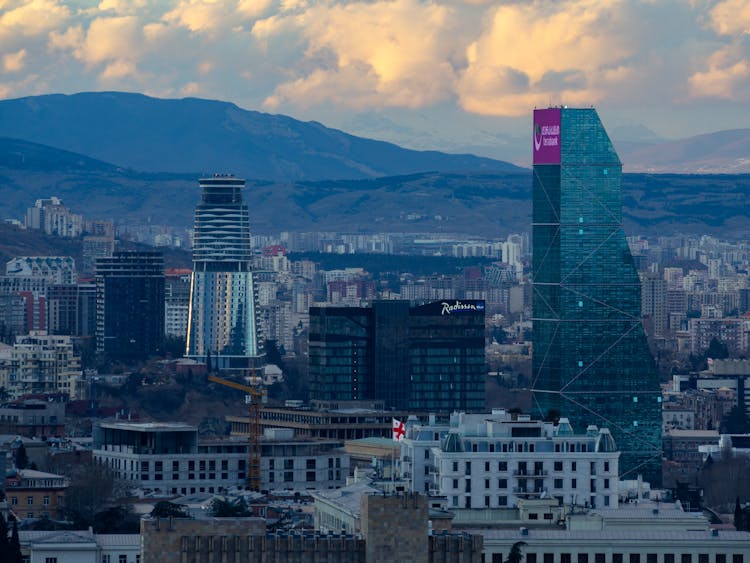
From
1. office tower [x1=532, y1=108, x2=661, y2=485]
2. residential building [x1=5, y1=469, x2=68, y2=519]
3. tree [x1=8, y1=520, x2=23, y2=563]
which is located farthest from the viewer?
office tower [x1=532, y1=108, x2=661, y2=485]

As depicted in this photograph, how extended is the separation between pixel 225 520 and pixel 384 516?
3.07m

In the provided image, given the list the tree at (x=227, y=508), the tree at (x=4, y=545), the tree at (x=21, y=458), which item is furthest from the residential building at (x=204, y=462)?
the tree at (x=4, y=545)

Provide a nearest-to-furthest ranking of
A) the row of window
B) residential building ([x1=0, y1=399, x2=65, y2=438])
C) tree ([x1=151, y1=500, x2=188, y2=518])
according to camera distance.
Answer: the row of window < tree ([x1=151, y1=500, x2=188, y2=518]) < residential building ([x1=0, y1=399, x2=65, y2=438])

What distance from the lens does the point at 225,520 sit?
2031 inches

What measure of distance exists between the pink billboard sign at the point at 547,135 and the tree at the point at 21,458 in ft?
162

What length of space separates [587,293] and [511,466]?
77970 millimetres

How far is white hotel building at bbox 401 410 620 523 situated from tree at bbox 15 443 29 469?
108 ft

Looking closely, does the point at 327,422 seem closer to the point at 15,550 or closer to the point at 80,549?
the point at 80,549

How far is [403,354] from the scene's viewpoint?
176 meters

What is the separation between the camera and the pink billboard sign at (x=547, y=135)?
16525 cm

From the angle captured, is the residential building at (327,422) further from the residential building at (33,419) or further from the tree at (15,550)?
the tree at (15,550)

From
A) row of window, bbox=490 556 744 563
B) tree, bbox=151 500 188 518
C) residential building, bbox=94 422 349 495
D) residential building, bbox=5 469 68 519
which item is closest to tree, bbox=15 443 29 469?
residential building, bbox=94 422 349 495

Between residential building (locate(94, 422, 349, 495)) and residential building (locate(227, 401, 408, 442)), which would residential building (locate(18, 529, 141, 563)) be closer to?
residential building (locate(94, 422, 349, 495))

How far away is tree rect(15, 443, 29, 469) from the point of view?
118312 mm
